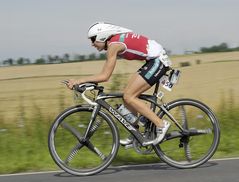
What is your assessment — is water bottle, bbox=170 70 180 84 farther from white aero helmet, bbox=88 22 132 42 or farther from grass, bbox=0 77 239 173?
grass, bbox=0 77 239 173

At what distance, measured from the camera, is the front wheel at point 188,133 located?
7.20 metres

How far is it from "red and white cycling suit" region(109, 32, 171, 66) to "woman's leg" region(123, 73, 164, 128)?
30cm

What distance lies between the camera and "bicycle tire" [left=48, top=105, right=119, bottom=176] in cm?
701

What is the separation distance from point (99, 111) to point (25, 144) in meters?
2.32

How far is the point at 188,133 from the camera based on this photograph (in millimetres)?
7246

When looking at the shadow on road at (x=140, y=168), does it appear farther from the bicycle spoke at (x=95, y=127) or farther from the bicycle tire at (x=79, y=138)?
the bicycle spoke at (x=95, y=127)

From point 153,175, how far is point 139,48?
A: 162cm

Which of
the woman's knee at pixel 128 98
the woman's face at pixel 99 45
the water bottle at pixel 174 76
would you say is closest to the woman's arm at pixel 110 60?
the woman's face at pixel 99 45

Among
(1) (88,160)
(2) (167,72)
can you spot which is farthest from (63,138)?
(2) (167,72)

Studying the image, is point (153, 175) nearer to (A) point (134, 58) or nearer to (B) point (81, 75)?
(A) point (134, 58)

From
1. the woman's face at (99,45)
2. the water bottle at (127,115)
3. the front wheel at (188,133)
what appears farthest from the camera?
the front wheel at (188,133)

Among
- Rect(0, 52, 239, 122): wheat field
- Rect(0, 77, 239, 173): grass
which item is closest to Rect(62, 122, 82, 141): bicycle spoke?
Rect(0, 77, 239, 173): grass

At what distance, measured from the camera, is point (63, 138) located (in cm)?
758

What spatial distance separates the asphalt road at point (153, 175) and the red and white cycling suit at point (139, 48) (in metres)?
1.43
